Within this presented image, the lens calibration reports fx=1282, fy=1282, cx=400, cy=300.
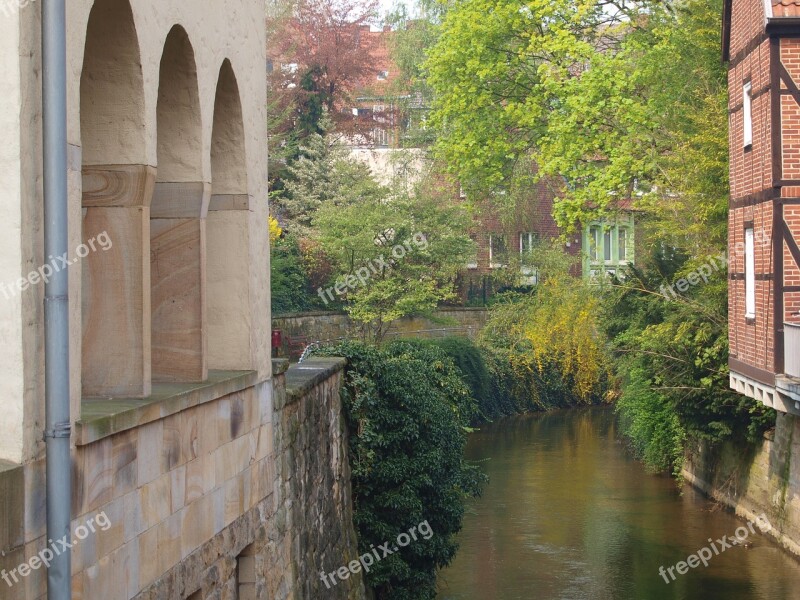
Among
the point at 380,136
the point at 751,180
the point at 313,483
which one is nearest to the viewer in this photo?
the point at 313,483

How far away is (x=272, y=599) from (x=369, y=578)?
5389mm

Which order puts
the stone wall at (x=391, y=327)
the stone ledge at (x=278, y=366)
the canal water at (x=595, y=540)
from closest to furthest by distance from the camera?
1. the stone ledge at (x=278, y=366)
2. the canal water at (x=595, y=540)
3. the stone wall at (x=391, y=327)

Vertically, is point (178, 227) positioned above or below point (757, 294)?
above

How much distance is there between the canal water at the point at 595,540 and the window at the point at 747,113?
6853 millimetres

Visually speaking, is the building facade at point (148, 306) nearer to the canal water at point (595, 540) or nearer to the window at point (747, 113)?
the canal water at point (595, 540)

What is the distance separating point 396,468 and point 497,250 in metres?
35.0

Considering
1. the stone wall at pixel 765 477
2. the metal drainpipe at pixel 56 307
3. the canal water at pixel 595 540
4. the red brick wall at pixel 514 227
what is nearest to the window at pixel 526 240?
the red brick wall at pixel 514 227

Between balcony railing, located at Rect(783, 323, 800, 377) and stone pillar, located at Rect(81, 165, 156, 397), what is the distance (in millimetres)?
13054

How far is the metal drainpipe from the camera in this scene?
4977mm

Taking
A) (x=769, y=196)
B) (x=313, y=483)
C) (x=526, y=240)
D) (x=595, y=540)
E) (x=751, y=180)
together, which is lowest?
(x=595, y=540)

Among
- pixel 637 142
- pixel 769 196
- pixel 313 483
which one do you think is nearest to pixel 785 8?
pixel 769 196

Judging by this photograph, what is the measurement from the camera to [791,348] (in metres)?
18.2

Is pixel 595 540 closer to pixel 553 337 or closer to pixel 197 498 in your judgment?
pixel 197 498

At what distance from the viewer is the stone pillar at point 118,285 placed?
651cm
